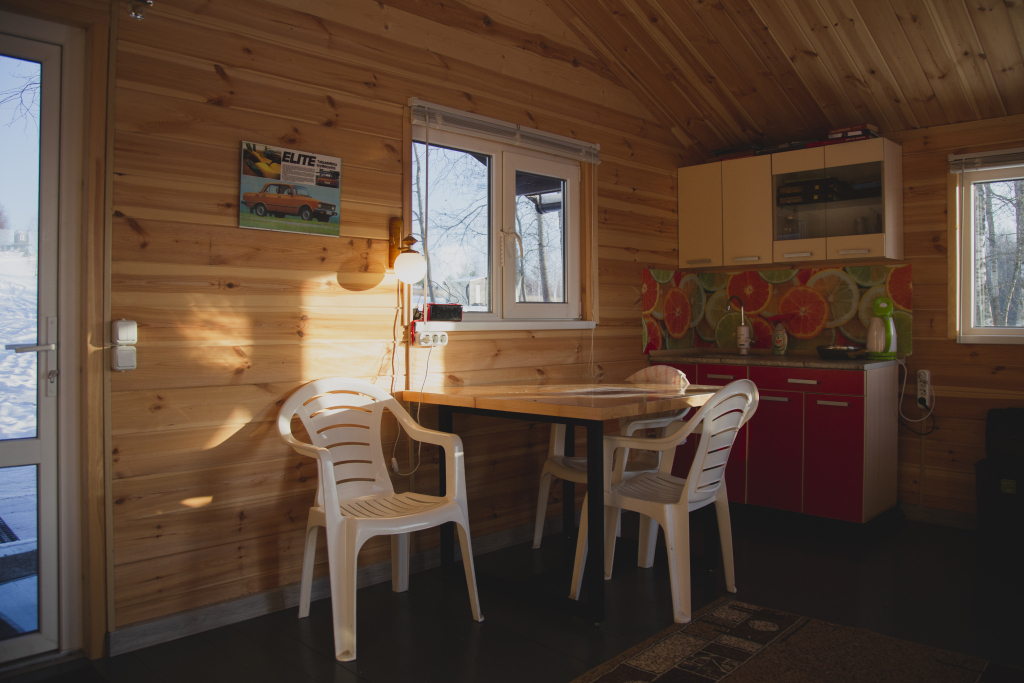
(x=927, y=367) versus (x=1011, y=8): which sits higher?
(x=1011, y=8)

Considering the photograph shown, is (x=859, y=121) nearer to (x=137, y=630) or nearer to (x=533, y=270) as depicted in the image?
(x=533, y=270)

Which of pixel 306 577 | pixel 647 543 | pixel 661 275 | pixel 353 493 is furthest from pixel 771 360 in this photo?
pixel 306 577

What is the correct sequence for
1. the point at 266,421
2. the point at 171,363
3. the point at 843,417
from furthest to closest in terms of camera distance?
the point at 843,417 → the point at 266,421 → the point at 171,363

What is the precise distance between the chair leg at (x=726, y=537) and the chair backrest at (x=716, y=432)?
0.12m

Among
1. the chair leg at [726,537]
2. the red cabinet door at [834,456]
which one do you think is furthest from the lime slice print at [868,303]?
the chair leg at [726,537]

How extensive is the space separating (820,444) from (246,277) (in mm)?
2851

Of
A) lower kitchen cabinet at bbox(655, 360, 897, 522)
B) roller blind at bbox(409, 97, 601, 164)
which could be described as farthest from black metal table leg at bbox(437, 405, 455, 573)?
lower kitchen cabinet at bbox(655, 360, 897, 522)

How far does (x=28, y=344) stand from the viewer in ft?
7.37

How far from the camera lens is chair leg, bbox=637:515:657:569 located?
10.1 ft

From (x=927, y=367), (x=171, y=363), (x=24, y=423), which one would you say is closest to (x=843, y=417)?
(x=927, y=367)

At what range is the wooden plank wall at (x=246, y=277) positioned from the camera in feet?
7.73

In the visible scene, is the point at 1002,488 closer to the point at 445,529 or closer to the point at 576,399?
the point at 576,399

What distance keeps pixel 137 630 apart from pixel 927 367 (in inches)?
152

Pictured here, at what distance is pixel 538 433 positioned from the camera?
12.0ft
